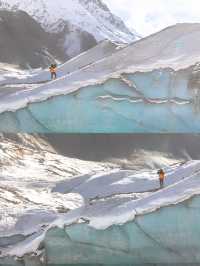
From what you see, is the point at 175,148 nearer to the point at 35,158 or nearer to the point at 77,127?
the point at 35,158

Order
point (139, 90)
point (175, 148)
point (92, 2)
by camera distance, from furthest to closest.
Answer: point (92, 2) → point (175, 148) → point (139, 90)

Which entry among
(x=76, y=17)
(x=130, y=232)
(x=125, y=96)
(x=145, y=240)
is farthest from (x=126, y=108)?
(x=76, y=17)

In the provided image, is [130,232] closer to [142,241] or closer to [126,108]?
[142,241]

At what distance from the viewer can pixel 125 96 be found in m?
10.9

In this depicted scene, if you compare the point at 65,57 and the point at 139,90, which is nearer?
the point at 139,90

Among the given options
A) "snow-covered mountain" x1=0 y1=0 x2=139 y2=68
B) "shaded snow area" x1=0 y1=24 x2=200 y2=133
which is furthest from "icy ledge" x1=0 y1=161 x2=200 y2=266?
"snow-covered mountain" x1=0 y1=0 x2=139 y2=68

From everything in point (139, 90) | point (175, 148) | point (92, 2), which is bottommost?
point (175, 148)

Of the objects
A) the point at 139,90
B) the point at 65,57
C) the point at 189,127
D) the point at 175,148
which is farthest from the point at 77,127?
the point at 65,57

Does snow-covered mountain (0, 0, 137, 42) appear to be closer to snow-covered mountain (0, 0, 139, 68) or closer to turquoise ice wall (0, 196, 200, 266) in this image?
snow-covered mountain (0, 0, 139, 68)

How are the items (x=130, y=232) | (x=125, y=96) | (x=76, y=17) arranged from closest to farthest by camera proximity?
(x=130, y=232) → (x=125, y=96) → (x=76, y=17)

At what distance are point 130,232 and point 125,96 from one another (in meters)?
2.60

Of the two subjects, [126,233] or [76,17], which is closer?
[126,233]

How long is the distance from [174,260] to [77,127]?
314 centimetres

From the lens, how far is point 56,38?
55250 millimetres
